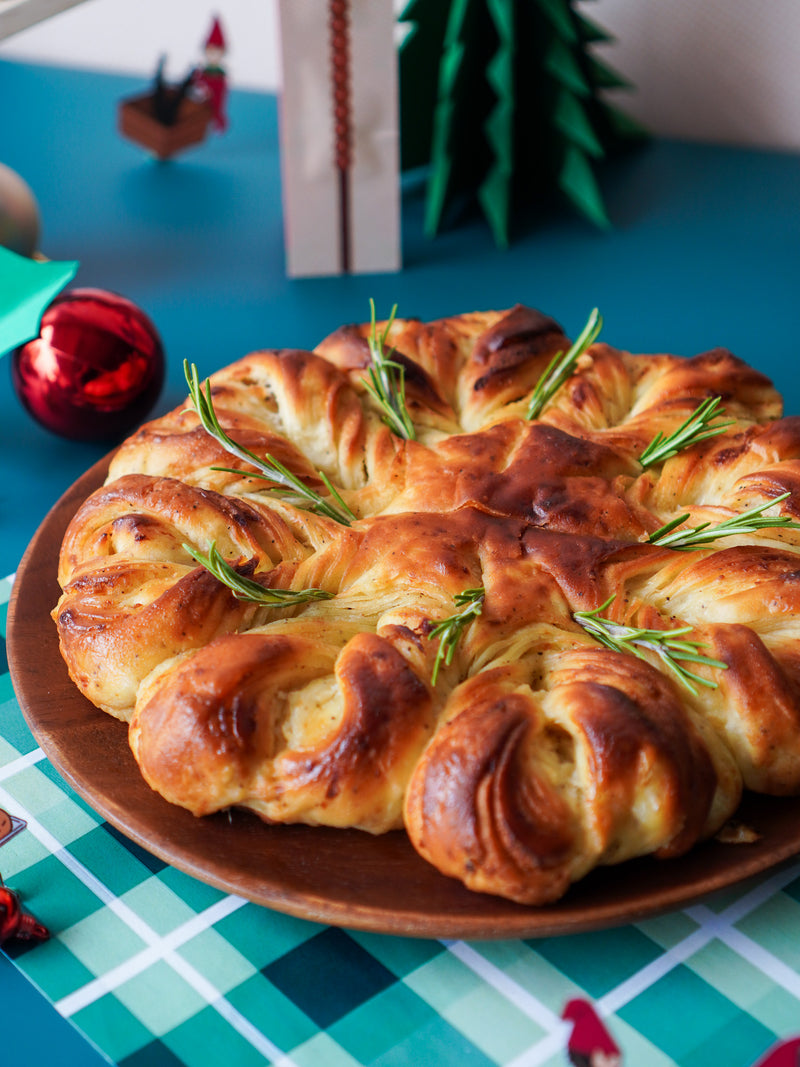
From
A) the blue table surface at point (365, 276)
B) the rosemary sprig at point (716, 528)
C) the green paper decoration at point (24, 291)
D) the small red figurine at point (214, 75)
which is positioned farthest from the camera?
the small red figurine at point (214, 75)

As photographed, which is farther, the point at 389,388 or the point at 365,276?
the point at 365,276

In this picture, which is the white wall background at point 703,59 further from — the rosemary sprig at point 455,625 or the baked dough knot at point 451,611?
the rosemary sprig at point 455,625

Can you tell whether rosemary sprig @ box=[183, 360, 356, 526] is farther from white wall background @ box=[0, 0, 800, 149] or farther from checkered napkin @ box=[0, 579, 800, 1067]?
white wall background @ box=[0, 0, 800, 149]

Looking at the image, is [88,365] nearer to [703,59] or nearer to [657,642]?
[657,642]

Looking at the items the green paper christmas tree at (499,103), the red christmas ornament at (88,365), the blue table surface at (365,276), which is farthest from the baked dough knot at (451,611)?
the green paper christmas tree at (499,103)

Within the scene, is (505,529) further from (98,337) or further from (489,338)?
(98,337)

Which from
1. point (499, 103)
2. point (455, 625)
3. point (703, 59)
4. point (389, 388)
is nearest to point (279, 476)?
point (389, 388)

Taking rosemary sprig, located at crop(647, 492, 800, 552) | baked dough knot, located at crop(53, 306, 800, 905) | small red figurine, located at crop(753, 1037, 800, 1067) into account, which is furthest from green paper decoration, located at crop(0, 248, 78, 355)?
small red figurine, located at crop(753, 1037, 800, 1067)

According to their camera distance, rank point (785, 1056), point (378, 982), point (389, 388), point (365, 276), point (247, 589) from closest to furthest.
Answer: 1. point (785, 1056)
2. point (378, 982)
3. point (247, 589)
4. point (389, 388)
5. point (365, 276)
